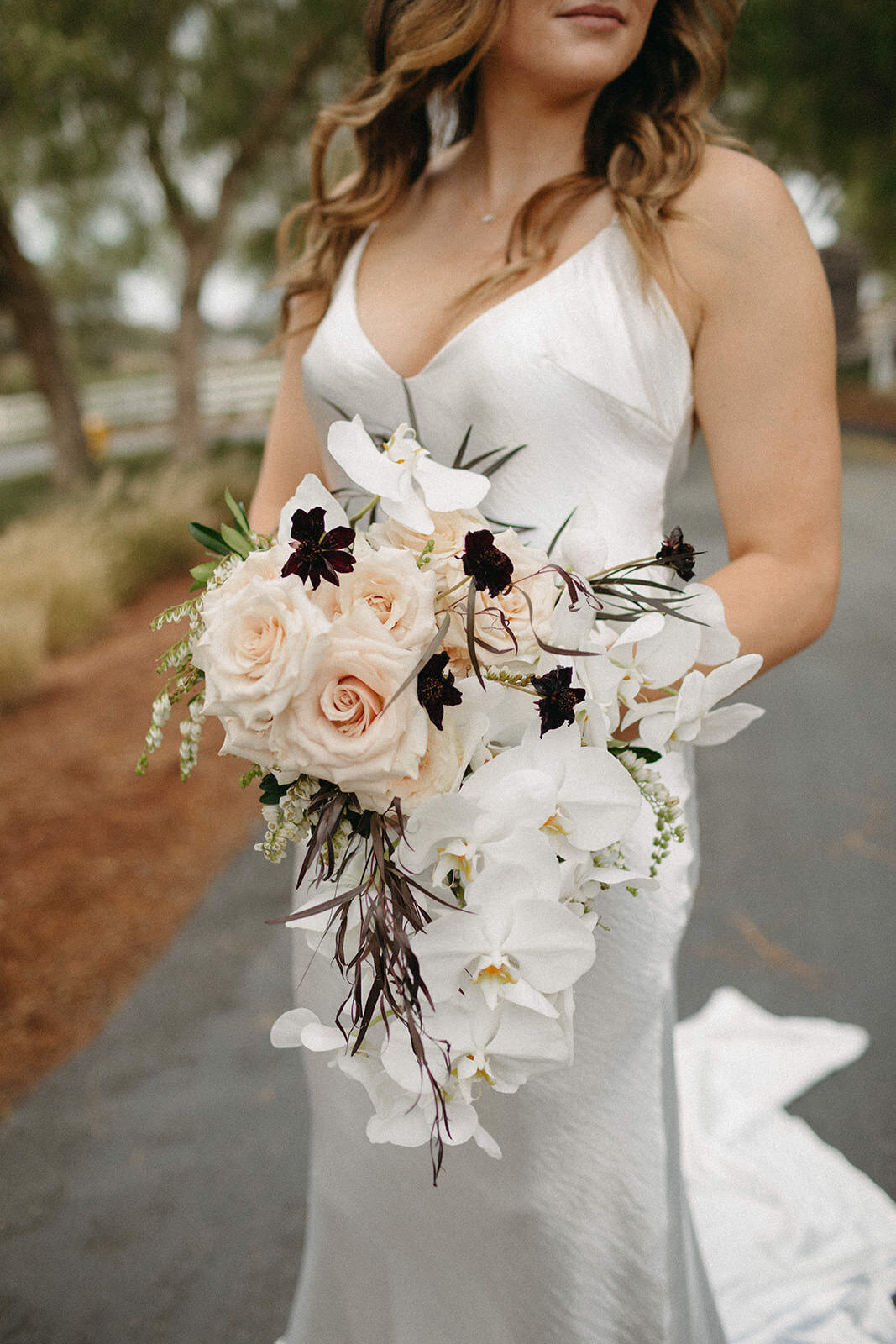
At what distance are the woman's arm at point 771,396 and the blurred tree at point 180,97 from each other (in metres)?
8.00

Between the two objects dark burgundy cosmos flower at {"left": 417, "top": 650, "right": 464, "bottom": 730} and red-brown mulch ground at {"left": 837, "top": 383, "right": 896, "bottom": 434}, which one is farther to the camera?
red-brown mulch ground at {"left": 837, "top": 383, "right": 896, "bottom": 434}

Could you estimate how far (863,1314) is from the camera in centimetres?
230

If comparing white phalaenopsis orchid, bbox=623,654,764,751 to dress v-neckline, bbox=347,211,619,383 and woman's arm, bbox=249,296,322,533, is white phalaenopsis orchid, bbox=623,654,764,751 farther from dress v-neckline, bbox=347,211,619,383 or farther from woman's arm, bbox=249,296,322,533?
woman's arm, bbox=249,296,322,533

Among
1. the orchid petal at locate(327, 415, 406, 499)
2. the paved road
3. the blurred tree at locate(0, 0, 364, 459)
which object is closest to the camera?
the orchid petal at locate(327, 415, 406, 499)

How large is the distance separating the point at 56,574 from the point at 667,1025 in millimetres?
6698

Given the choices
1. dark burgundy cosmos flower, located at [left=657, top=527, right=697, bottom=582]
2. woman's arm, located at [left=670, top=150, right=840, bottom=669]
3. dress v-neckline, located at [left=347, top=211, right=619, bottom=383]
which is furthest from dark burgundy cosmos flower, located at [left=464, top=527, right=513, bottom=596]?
dress v-neckline, located at [left=347, top=211, right=619, bottom=383]

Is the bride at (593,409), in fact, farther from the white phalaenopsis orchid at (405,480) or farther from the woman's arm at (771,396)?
the white phalaenopsis orchid at (405,480)

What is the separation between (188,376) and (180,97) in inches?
114

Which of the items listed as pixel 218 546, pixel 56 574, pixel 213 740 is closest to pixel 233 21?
pixel 56 574

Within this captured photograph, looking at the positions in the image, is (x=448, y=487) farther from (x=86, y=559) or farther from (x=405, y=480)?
(x=86, y=559)

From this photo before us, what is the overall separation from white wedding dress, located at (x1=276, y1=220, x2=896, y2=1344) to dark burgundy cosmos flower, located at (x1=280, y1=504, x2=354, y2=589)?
64 cm

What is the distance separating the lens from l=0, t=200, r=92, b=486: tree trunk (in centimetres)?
981

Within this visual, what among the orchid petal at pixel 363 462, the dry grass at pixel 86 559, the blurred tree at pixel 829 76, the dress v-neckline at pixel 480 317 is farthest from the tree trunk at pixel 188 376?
the orchid petal at pixel 363 462

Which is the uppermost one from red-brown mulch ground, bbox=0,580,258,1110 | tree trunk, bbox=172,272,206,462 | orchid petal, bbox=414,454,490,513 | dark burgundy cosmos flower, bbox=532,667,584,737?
orchid petal, bbox=414,454,490,513
